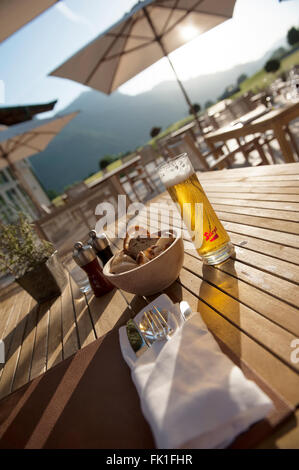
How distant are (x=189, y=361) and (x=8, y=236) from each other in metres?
1.00

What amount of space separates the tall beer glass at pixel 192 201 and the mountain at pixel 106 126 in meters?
58.0

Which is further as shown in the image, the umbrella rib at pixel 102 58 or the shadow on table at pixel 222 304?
the umbrella rib at pixel 102 58

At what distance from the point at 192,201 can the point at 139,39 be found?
489 cm

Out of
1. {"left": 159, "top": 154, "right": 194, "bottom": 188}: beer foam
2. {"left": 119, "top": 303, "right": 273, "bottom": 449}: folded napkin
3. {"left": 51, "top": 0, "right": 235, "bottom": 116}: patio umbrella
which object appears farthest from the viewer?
{"left": 51, "top": 0, "right": 235, "bottom": 116}: patio umbrella

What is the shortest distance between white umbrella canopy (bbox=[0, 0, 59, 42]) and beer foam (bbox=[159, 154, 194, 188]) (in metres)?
2.51

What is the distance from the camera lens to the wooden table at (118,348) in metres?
0.44

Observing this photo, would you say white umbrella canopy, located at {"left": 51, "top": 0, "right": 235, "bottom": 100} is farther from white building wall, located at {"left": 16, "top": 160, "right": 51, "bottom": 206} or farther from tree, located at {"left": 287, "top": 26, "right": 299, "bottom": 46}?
Answer: tree, located at {"left": 287, "top": 26, "right": 299, "bottom": 46}

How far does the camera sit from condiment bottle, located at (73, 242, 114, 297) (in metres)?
0.98

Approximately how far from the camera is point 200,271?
86 cm

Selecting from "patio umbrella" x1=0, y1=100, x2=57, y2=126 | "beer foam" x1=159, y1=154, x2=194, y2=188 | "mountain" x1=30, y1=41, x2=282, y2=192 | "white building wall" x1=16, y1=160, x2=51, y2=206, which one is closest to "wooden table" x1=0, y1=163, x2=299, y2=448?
"beer foam" x1=159, y1=154, x2=194, y2=188

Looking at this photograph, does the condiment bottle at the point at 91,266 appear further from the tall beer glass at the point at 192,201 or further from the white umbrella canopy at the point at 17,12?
the white umbrella canopy at the point at 17,12

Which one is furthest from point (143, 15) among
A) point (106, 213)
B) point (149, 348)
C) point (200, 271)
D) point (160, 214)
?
point (149, 348)

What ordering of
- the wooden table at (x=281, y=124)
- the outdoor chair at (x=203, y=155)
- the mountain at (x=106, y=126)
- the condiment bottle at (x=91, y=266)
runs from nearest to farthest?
the condiment bottle at (x=91, y=266) → the wooden table at (x=281, y=124) → the outdoor chair at (x=203, y=155) → the mountain at (x=106, y=126)

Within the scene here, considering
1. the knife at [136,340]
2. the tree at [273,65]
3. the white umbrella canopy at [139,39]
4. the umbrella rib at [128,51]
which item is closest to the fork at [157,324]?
the knife at [136,340]
